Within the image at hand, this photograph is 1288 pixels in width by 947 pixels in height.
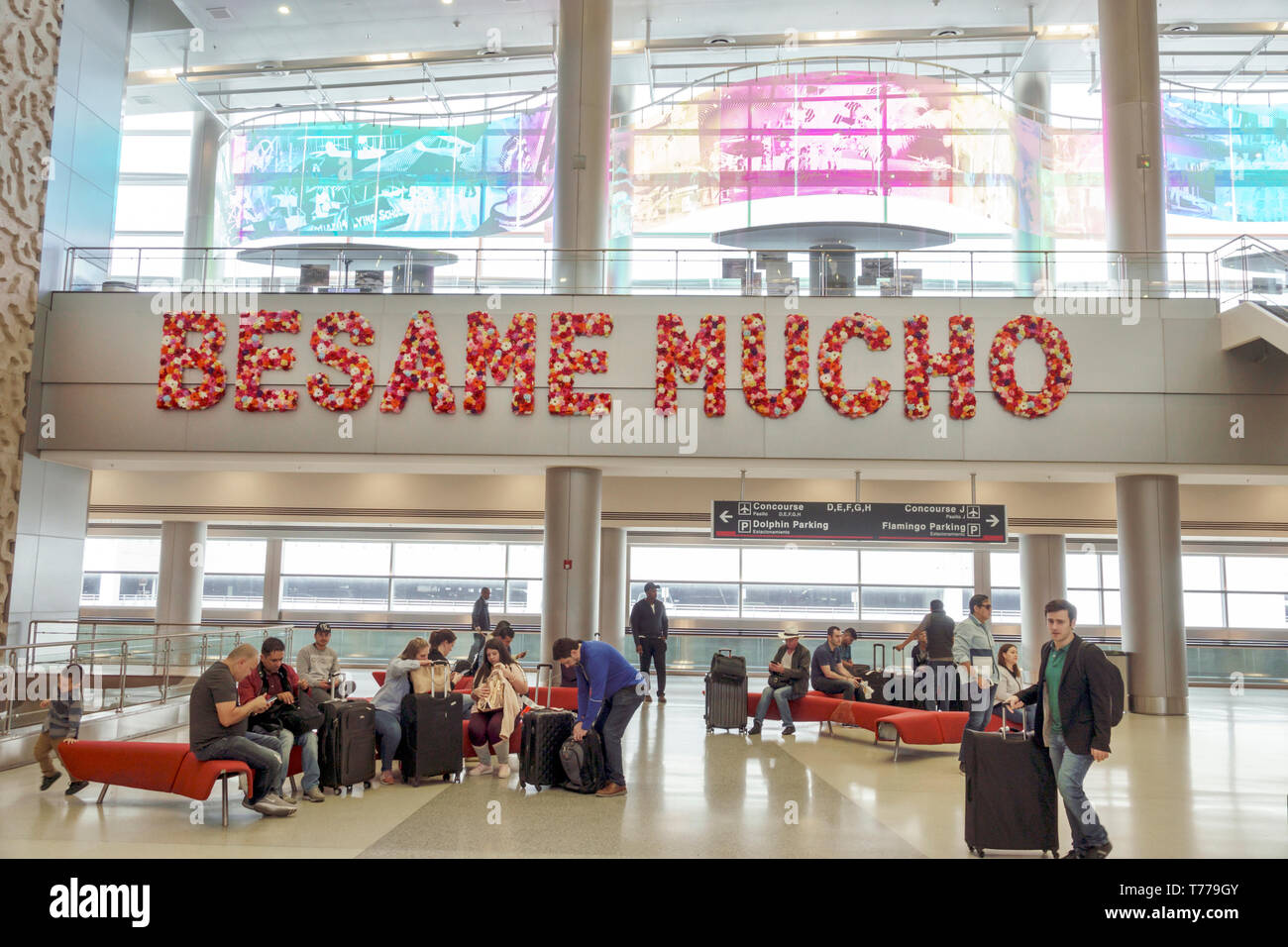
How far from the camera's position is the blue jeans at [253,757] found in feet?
24.6

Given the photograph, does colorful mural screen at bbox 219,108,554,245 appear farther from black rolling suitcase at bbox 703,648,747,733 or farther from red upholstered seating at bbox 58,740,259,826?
red upholstered seating at bbox 58,740,259,826

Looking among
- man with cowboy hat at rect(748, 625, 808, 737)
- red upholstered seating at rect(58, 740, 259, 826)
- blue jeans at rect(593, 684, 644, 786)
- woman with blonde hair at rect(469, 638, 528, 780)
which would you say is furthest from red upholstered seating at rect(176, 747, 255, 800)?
man with cowboy hat at rect(748, 625, 808, 737)

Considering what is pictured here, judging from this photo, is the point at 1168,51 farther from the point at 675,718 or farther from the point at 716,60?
the point at 675,718

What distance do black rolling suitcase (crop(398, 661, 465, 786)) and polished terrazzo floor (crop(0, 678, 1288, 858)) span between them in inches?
8.4

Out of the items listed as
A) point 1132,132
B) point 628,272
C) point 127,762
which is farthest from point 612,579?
point 127,762

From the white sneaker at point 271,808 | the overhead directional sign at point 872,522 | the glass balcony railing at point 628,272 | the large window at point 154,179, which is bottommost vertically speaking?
the white sneaker at point 271,808

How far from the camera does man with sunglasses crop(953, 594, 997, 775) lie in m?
10.2

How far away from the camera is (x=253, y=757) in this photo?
297 inches

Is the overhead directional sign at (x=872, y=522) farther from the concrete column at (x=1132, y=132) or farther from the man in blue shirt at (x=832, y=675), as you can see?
the concrete column at (x=1132, y=132)

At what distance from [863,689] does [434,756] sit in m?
6.65

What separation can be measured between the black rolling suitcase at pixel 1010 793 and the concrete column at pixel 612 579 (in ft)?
47.0

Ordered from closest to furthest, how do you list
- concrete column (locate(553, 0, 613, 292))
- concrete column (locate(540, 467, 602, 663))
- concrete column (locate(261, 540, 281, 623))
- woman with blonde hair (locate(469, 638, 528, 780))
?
woman with blonde hair (locate(469, 638, 528, 780)) < concrete column (locate(540, 467, 602, 663)) < concrete column (locate(553, 0, 613, 292)) < concrete column (locate(261, 540, 281, 623))

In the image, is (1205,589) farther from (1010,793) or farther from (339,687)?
(339,687)

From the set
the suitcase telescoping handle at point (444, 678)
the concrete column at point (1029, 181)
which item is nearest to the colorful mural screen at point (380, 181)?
the concrete column at point (1029, 181)
